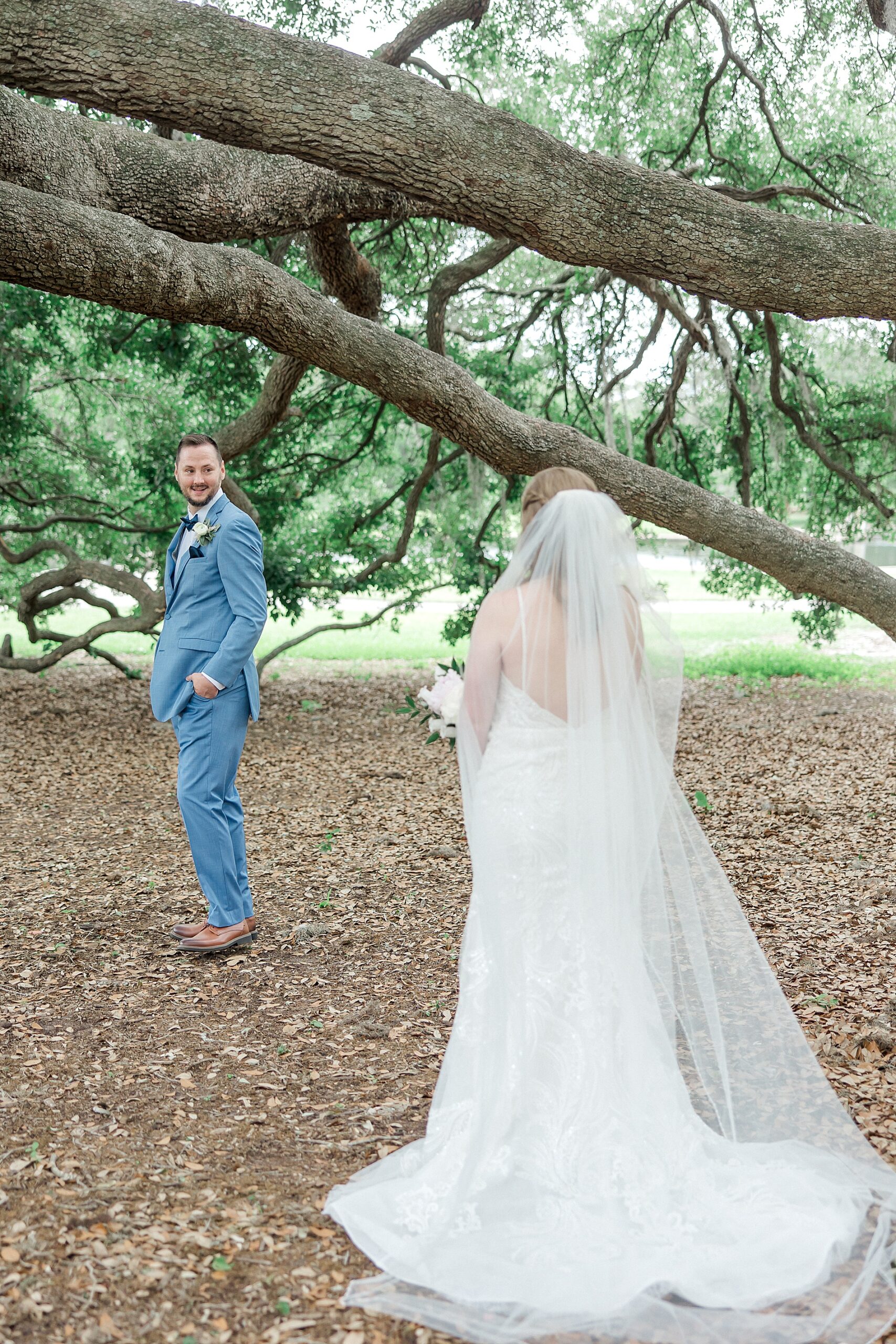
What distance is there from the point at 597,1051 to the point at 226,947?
2.22 m

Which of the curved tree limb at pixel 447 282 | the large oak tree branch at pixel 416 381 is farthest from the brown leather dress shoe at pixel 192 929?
the curved tree limb at pixel 447 282

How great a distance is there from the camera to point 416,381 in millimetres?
5574

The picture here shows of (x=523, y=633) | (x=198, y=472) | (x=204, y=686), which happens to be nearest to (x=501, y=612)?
(x=523, y=633)

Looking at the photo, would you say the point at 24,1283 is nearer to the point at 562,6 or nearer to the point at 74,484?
the point at 562,6

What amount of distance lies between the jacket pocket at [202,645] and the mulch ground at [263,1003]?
126 cm

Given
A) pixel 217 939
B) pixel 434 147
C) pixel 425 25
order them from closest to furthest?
1. pixel 434 147
2. pixel 217 939
3. pixel 425 25

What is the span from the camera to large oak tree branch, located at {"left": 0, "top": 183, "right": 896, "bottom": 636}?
179 inches

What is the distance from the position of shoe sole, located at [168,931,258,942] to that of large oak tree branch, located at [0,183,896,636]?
8.62ft

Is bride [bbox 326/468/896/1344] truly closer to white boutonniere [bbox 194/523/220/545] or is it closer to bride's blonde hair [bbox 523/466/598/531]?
bride's blonde hair [bbox 523/466/598/531]

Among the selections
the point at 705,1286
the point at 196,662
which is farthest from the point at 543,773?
the point at 196,662

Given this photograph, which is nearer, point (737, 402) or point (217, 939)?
point (217, 939)

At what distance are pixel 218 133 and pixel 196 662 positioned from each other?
1.94 metres

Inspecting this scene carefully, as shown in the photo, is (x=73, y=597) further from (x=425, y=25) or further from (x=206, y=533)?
(x=206, y=533)

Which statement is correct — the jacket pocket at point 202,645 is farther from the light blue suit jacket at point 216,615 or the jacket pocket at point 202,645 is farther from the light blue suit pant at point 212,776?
the light blue suit pant at point 212,776
